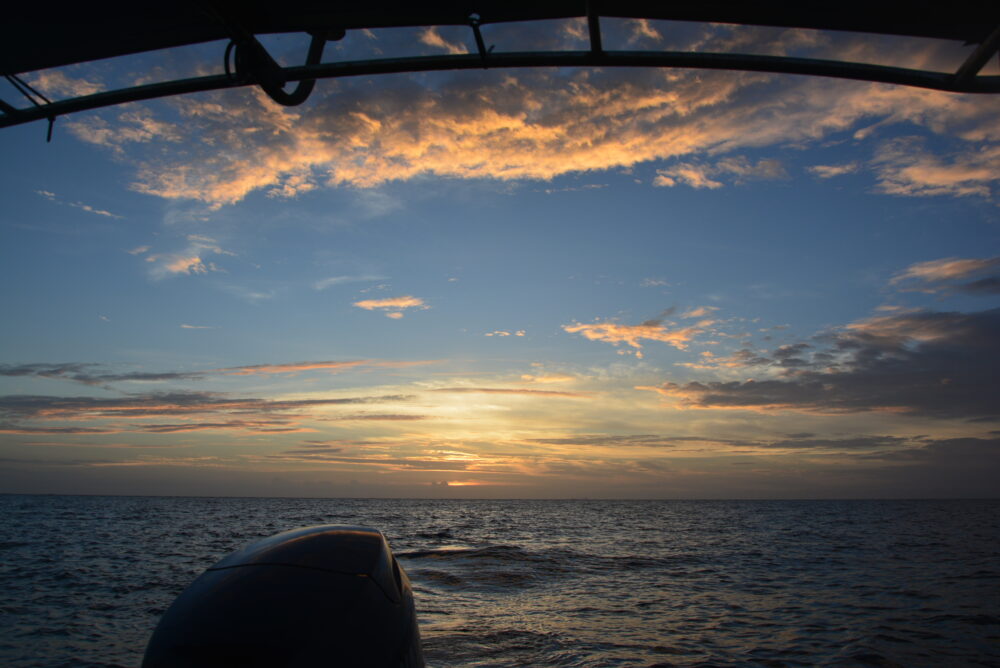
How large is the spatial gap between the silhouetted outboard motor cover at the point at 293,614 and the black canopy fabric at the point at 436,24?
267 centimetres

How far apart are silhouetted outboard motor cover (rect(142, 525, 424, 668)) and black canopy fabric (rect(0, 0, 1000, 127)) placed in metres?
2.67

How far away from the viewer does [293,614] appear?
2221 mm

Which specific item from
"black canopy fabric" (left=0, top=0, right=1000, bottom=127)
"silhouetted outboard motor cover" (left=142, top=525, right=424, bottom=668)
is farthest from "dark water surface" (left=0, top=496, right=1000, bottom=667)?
"black canopy fabric" (left=0, top=0, right=1000, bottom=127)

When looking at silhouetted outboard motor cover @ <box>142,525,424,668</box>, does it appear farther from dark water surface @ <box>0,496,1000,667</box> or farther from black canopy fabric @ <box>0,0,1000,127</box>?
dark water surface @ <box>0,496,1000,667</box>

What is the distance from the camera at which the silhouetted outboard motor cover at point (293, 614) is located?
2.12 meters

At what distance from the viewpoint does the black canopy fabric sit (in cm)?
312

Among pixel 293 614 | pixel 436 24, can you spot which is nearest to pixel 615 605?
pixel 293 614

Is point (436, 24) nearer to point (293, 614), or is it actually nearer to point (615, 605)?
point (293, 614)

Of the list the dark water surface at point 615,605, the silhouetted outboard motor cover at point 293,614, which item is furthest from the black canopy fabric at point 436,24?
the dark water surface at point 615,605

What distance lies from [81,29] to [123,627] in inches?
409

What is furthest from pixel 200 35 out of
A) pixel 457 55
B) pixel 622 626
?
pixel 622 626

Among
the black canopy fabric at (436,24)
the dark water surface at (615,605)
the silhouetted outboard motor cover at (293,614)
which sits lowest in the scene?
the dark water surface at (615,605)

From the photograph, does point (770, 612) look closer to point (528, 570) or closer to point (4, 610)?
point (528, 570)

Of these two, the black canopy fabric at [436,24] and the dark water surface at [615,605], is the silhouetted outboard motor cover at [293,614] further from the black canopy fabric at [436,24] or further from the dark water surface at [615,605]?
the dark water surface at [615,605]
